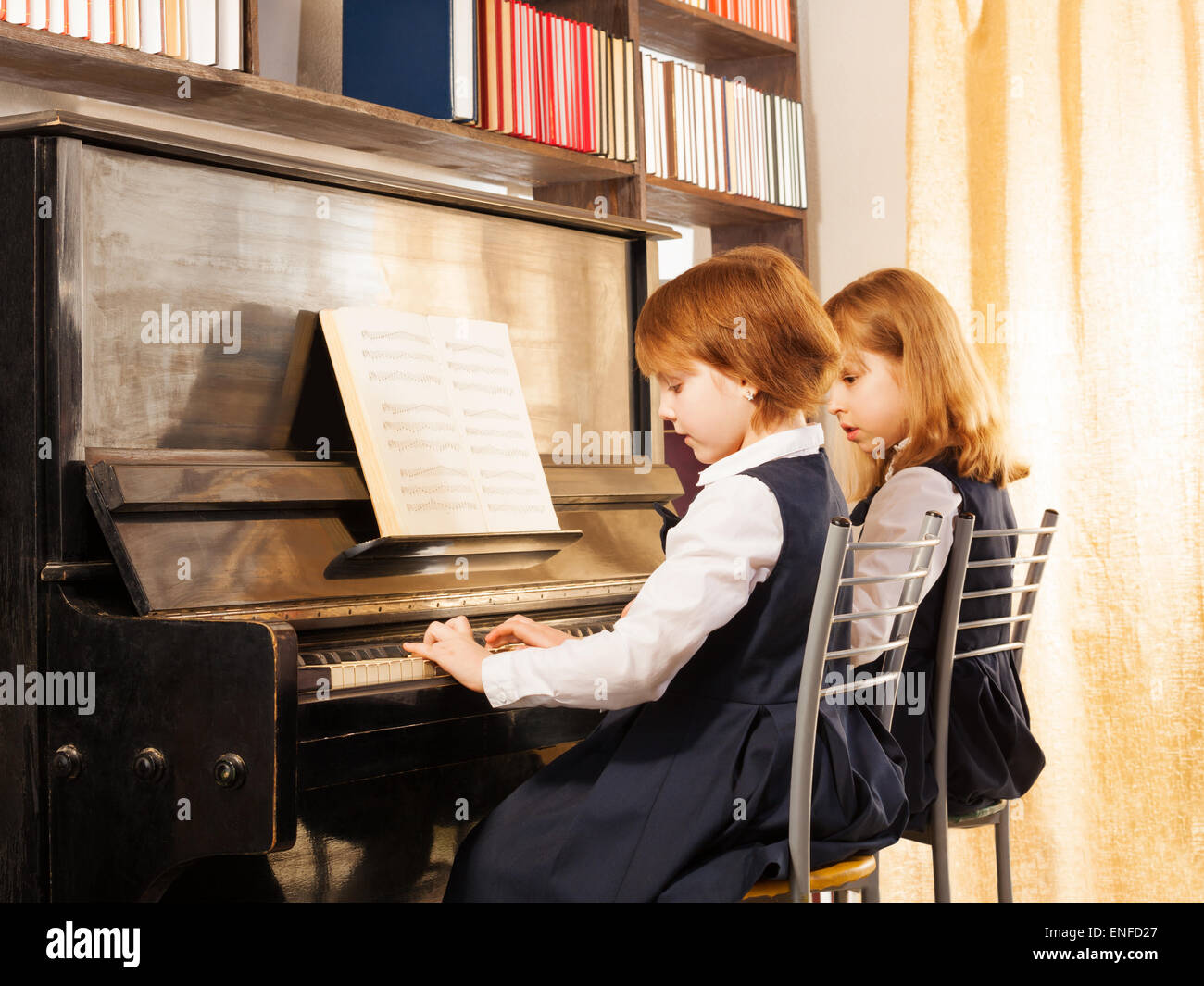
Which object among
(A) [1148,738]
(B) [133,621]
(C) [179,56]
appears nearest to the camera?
(B) [133,621]

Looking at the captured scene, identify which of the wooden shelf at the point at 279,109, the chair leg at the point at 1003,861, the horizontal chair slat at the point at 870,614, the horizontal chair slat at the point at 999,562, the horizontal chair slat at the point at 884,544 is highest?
the wooden shelf at the point at 279,109

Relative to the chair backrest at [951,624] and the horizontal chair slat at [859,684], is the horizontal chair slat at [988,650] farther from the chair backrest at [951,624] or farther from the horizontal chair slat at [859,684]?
the horizontal chair slat at [859,684]

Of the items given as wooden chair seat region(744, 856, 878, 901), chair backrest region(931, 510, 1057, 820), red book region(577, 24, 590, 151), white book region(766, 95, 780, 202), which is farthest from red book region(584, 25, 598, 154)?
wooden chair seat region(744, 856, 878, 901)

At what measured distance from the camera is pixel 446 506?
183 centimetres

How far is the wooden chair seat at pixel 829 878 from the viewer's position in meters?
1.44

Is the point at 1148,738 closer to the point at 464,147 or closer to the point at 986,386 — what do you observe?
the point at 986,386

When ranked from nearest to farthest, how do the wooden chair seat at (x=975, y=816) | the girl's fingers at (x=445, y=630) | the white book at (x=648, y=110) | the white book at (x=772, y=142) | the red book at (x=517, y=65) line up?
the girl's fingers at (x=445, y=630) → the wooden chair seat at (x=975, y=816) → the red book at (x=517, y=65) → the white book at (x=648, y=110) → the white book at (x=772, y=142)

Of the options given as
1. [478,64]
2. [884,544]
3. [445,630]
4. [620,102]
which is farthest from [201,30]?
[884,544]

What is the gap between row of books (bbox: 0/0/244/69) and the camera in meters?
1.88

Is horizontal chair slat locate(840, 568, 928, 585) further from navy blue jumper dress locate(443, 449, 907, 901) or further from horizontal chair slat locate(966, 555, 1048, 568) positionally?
horizontal chair slat locate(966, 555, 1048, 568)

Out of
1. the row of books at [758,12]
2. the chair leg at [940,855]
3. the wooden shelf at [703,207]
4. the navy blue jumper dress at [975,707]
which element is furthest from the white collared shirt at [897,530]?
the row of books at [758,12]

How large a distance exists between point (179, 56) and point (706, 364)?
112cm

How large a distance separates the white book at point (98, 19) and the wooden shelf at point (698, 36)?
1.41 metres

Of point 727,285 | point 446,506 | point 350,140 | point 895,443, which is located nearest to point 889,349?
point 895,443
